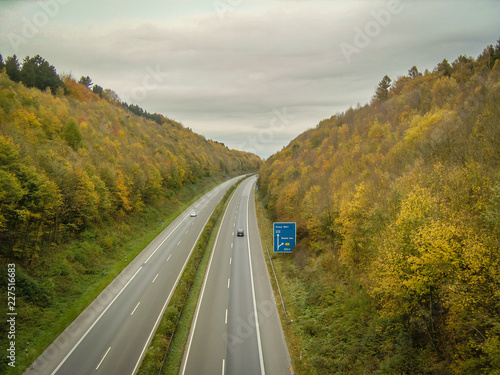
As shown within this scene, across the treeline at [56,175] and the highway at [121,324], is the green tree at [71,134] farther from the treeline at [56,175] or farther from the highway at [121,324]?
the highway at [121,324]

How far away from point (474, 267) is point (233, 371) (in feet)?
51.0

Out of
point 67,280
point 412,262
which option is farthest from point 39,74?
point 412,262

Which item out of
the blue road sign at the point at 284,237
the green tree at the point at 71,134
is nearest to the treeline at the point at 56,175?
the green tree at the point at 71,134

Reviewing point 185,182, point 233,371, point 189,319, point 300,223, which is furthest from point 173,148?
point 233,371

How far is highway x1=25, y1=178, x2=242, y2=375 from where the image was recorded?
20094mm

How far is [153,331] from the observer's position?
2408 centimetres

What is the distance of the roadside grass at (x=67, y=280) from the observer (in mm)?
22078

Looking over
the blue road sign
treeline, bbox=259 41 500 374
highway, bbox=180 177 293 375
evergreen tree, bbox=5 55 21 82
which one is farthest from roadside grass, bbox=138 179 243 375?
evergreen tree, bbox=5 55 21 82

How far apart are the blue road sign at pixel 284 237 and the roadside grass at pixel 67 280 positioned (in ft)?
65.0

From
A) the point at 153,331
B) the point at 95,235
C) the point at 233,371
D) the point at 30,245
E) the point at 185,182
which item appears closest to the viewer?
the point at 233,371

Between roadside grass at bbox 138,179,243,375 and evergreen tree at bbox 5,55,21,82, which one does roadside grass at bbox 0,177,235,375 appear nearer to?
roadside grass at bbox 138,179,243,375

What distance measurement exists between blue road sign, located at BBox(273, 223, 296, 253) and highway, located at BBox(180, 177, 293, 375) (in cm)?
356

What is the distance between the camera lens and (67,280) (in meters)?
29.8

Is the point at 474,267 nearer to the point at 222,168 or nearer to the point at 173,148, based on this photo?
the point at 173,148
